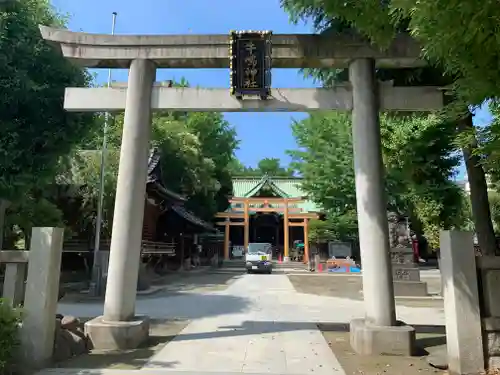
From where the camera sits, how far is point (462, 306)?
5496 mm

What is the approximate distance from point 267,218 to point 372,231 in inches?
1371

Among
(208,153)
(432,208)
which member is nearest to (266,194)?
(208,153)

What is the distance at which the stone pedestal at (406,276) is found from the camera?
1551 centimetres

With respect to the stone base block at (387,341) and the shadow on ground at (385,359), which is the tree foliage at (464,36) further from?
the stone base block at (387,341)

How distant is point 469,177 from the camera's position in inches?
301

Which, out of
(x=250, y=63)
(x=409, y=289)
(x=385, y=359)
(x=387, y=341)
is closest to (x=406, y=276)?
(x=409, y=289)

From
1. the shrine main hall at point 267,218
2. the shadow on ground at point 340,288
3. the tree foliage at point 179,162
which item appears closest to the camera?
the shadow on ground at point 340,288

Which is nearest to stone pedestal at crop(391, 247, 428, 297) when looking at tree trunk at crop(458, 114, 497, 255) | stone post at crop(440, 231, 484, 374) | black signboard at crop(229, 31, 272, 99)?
tree trunk at crop(458, 114, 497, 255)

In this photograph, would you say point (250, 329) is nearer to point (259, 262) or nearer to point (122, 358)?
point (122, 358)

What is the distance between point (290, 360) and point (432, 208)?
14.9 m

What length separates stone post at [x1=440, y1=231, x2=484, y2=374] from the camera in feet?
17.6

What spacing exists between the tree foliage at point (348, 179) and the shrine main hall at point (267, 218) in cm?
797

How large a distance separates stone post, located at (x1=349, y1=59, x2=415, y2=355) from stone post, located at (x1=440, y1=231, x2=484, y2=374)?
3.30 ft

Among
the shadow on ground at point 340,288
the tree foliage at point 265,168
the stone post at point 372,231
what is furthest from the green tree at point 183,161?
the tree foliage at point 265,168
